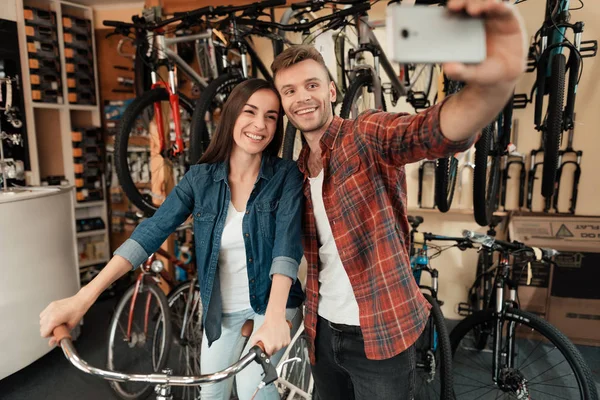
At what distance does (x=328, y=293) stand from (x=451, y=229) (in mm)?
2306

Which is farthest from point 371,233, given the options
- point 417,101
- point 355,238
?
point 417,101

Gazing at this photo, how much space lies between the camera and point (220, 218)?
1195mm

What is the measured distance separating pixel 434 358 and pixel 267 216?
4.76 feet

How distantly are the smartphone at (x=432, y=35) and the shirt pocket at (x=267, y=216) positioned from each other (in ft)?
2.67

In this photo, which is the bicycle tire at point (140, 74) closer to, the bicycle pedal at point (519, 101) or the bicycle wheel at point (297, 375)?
the bicycle wheel at point (297, 375)

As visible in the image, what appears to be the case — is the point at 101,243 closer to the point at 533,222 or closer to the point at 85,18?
the point at 85,18

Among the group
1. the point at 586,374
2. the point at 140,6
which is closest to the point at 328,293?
the point at 586,374

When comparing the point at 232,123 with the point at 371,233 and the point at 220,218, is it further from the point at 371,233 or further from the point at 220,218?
the point at 371,233

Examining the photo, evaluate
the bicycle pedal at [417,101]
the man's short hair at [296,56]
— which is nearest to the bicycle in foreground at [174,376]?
the man's short hair at [296,56]

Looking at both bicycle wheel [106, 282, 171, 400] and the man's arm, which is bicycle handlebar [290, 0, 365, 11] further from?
bicycle wheel [106, 282, 171, 400]

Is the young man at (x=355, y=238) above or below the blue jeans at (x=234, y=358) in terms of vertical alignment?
above

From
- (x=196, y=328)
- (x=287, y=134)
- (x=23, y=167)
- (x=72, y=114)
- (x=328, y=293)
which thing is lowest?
(x=196, y=328)

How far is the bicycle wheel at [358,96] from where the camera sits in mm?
1794

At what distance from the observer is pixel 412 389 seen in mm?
1059
